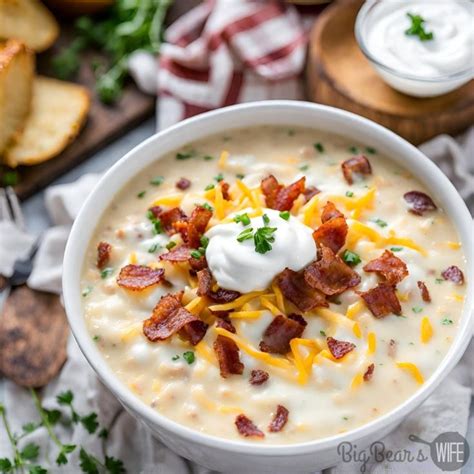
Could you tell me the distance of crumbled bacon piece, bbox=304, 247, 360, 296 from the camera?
3.54 m

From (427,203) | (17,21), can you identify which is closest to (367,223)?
(427,203)

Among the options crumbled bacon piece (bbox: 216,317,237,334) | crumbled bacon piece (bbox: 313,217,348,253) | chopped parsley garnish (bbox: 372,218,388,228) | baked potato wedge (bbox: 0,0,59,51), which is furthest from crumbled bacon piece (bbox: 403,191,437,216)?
baked potato wedge (bbox: 0,0,59,51)

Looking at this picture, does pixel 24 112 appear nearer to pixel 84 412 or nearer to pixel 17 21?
pixel 17 21

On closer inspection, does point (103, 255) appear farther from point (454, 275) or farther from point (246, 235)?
point (454, 275)

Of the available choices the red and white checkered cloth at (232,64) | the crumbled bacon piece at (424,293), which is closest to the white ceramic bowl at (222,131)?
the crumbled bacon piece at (424,293)

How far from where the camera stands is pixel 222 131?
4.36 meters

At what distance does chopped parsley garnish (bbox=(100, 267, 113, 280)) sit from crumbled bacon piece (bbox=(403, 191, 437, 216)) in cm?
138

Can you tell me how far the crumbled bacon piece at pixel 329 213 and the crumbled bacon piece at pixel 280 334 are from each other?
53cm

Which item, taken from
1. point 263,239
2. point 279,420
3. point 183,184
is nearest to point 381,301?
point 263,239

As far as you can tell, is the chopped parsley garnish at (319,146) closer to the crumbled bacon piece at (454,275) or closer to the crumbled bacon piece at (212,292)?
the crumbled bacon piece at (454,275)

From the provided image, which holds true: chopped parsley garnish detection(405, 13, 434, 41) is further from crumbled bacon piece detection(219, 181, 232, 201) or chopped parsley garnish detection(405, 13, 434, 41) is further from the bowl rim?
crumbled bacon piece detection(219, 181, 232, 201)

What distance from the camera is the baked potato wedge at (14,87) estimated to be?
16.7 ft

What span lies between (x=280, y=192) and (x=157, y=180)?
2.08 ft

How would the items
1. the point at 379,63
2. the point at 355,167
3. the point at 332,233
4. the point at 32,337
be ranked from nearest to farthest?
the point at 332,233
the point at 355,167
the point at 32,337
the point at 379,63
